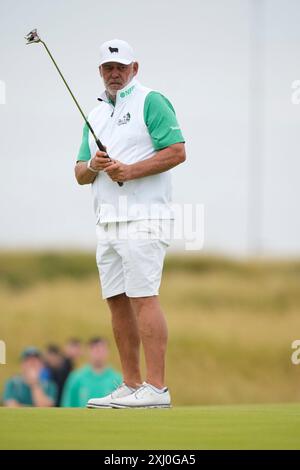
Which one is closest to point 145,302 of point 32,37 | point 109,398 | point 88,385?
point 109,398

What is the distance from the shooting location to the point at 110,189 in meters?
8.70

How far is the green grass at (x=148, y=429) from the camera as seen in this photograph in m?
6.98

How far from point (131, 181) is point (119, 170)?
173mm

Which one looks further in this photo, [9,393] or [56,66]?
[9,393]

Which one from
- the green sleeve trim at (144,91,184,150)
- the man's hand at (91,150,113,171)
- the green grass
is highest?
the green sleeve trim at (144,91,184,150)

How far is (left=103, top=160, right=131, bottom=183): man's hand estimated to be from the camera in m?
8.47

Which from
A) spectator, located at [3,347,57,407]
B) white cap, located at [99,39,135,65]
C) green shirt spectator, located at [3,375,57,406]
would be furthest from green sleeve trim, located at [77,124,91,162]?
green shirt spectator, located at [3,375,57,406]

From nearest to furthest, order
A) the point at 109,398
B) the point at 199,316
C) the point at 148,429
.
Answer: the point at 148,429, the point at 109,398, the point at 199,316

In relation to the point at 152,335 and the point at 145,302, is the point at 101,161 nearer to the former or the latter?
the point at 145,302

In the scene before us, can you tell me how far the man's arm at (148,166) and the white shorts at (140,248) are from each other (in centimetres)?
28

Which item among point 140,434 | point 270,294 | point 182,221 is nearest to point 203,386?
point 270,294

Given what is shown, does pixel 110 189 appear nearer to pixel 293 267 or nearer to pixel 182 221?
pixel 182 221

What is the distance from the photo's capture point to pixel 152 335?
8500 mm

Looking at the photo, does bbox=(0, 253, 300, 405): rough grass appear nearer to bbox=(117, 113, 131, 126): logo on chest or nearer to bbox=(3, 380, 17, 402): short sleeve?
bbox=(3, 380, 17, 402): short sleeve
